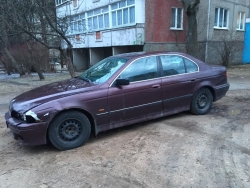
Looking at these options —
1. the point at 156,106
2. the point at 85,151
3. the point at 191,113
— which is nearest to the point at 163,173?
the point at 85,151

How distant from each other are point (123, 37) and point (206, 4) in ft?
22.1

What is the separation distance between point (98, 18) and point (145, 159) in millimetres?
18758

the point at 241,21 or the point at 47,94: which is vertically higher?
the point at 241,21

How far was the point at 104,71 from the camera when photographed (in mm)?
4676

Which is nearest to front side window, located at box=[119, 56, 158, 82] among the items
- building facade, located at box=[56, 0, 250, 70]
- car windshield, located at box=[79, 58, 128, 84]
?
car windshield, located at box=[79, 58, 128, 84]

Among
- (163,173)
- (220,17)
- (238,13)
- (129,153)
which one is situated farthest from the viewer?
(238,13)

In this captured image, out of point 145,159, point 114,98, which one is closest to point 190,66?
point 114,98

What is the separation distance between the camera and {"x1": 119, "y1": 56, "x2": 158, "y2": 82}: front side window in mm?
4459

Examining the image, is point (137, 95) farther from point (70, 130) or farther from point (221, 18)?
point (221, 18)

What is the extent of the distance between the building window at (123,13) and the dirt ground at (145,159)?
1258 cm

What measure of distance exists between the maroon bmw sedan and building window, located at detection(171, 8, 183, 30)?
12.2 metres

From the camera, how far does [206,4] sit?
16797mm

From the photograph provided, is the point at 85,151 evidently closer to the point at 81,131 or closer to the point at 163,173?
the point at 81,131

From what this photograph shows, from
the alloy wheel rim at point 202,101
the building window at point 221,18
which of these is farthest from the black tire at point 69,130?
the building window at point 221,18
